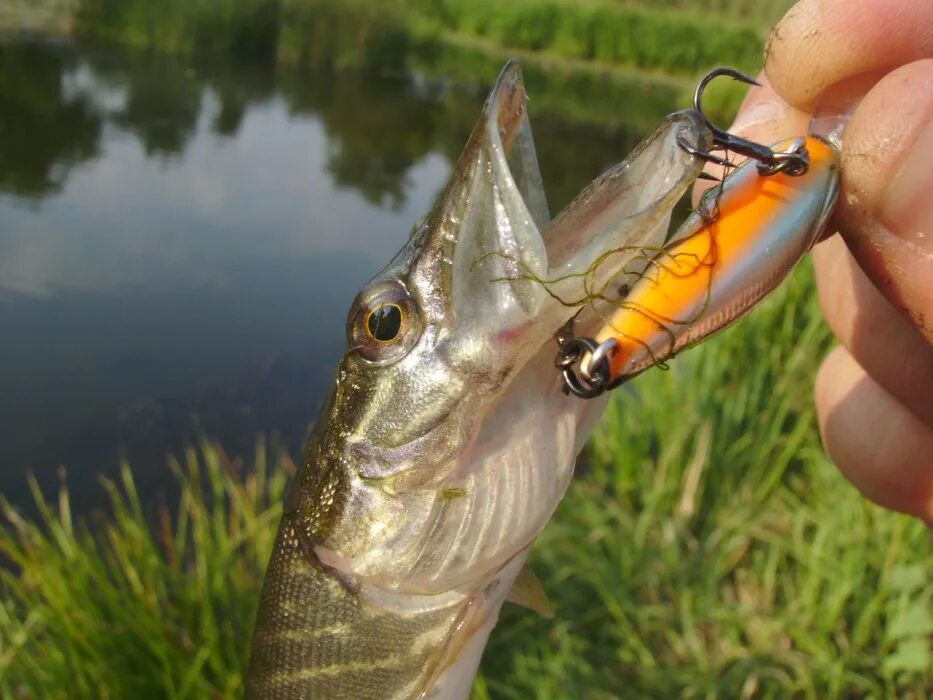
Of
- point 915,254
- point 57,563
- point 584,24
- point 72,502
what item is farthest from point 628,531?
point 584,24

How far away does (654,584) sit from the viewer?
319cm

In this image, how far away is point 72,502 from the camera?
5062 millimetres

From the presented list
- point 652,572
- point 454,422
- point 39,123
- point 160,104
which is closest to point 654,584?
point 652,572

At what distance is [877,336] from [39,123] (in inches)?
514

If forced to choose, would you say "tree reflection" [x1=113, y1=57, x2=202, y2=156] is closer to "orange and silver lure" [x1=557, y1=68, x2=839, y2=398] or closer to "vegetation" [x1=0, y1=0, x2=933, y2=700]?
"vegetation" [x1=0, y1=0, x2=933, y2=700]

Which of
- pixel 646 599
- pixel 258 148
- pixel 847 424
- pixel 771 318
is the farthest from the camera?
pixel 258 148

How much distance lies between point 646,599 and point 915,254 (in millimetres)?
2356

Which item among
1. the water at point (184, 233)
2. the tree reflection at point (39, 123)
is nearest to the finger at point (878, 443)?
the water at point (184, 233)

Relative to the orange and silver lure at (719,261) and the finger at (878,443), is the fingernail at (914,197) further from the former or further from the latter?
the finger at (878,443)

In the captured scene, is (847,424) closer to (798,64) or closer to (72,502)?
(798,64)

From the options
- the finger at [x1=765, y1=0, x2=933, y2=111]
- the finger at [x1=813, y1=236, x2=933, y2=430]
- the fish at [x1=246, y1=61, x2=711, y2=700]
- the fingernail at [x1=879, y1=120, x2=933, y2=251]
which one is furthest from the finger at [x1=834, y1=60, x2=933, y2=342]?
the finger at [x1=813, y1=236, x2=933, y2=430]

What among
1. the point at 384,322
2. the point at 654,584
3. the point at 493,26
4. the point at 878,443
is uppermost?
the point at 384,322

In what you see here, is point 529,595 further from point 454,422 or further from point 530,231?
point 530,231

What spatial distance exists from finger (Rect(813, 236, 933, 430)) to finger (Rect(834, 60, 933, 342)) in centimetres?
57
